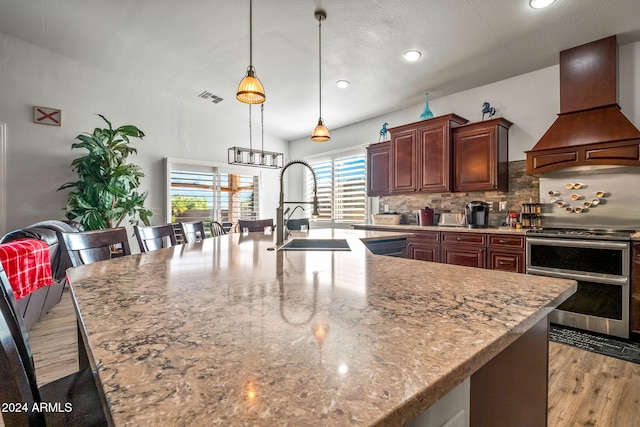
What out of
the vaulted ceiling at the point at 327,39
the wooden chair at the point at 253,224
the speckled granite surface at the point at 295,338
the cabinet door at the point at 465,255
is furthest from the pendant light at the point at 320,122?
the speckled granite surface at the point at 295,338

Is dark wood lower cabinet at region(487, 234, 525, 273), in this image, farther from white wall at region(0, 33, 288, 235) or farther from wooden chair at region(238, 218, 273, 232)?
white wall at region(0, 33, 288, 235)

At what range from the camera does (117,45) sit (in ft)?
12.1

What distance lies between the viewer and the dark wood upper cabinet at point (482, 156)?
352 cm

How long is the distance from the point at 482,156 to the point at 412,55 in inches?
56.9

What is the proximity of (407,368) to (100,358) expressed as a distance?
0.47m

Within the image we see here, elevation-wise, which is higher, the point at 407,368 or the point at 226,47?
the point at 226,47

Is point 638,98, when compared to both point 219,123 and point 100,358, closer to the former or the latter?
point 100,358

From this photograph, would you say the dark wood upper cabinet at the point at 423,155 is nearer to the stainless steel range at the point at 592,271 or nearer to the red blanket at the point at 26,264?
the stainless steel range at the point at 592,271

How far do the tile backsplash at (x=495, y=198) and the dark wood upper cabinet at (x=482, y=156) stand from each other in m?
0.10

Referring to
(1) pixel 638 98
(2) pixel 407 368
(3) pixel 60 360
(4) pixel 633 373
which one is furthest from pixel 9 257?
(1) pixel 638 98

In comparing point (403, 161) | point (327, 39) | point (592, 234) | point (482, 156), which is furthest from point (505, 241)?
point (327, 39)

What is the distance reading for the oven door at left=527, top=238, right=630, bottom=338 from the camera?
97.8 inches

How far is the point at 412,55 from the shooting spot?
3258mm

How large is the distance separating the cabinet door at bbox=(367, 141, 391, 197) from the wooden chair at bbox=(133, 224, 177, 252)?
3.26 metres
